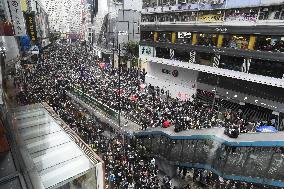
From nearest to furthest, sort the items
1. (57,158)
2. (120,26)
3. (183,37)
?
1. (57,158)
2. (183,37)
3. (120,26)

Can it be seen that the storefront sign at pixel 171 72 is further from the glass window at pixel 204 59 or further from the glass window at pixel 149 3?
the glass window at pixel 149 3

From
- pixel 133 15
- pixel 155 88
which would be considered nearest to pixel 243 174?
pixel 155 88

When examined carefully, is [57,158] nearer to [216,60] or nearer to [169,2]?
[216,60]

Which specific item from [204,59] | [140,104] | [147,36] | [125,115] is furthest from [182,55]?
[125,115]

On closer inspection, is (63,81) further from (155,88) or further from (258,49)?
(258,49)

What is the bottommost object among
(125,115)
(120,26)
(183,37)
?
(125,115)

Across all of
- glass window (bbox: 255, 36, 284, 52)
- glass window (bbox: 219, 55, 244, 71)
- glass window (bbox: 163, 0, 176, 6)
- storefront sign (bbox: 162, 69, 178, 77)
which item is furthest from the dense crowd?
glass window (bbox: 163, 0, 176, 6)

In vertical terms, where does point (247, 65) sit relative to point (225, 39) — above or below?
below
